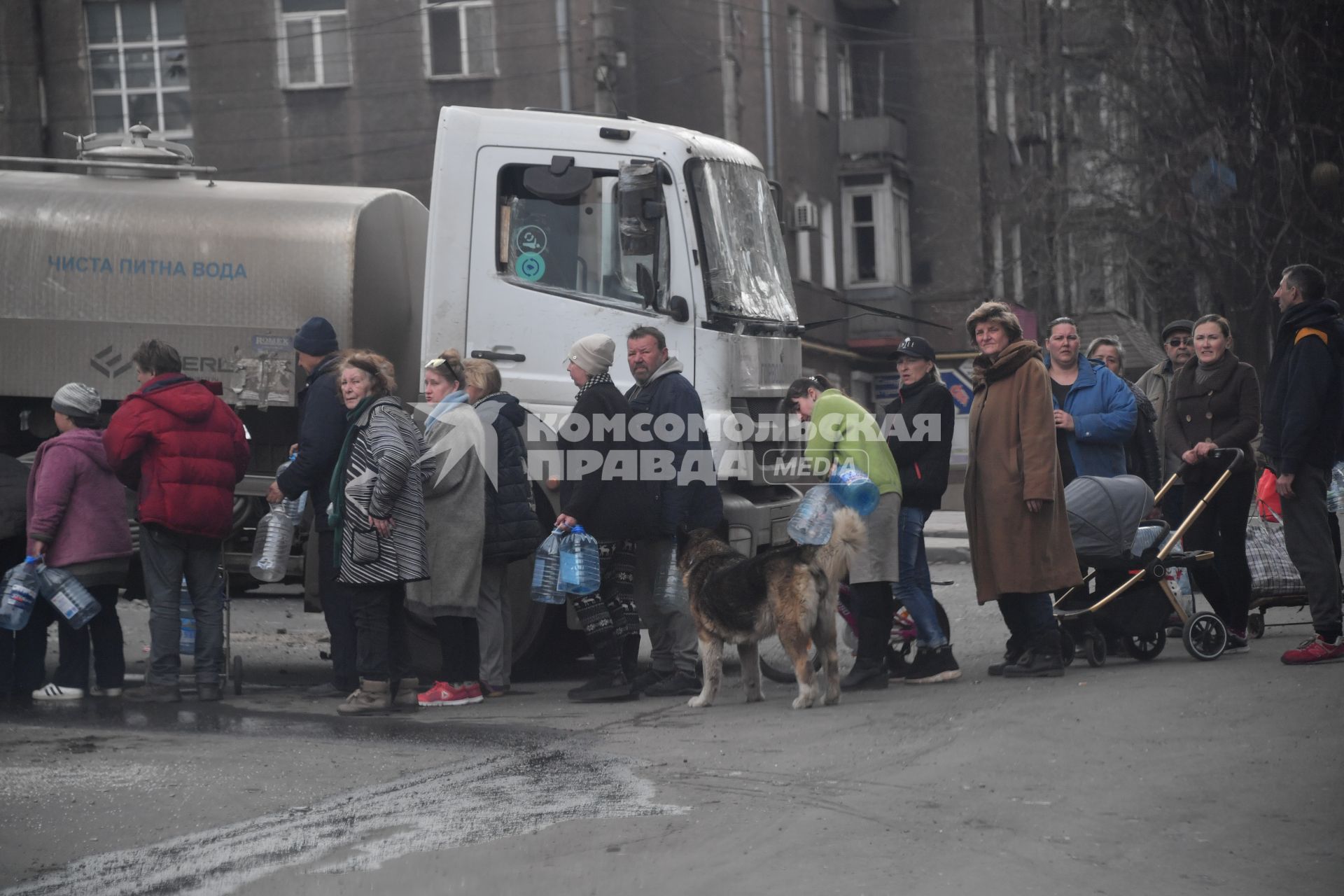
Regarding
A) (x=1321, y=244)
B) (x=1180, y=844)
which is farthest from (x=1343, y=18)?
(x=1180, y=844)

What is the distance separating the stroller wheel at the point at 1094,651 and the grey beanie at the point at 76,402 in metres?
5.60

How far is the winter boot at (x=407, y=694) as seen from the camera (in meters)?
9.06

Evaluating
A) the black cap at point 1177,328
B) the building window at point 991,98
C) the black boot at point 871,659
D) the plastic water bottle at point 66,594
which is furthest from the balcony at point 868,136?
the plastic water bottle at point 66,594

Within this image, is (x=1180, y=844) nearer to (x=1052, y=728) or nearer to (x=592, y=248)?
(x=1052, y=728)

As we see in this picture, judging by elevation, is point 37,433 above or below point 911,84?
below

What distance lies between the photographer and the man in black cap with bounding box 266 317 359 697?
9.26m

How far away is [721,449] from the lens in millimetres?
9844

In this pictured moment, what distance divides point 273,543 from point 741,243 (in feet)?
10.5

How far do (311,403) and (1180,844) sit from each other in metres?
5.43

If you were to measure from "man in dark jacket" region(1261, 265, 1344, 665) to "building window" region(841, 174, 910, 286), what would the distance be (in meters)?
30.5

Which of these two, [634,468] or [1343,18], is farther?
[1343,18]

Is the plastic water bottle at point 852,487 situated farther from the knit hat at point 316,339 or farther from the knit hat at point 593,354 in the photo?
the knit hat at point 316,339

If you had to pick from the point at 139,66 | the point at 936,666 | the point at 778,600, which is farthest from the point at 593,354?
the point at 139,66

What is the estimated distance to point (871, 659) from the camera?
9.26m
